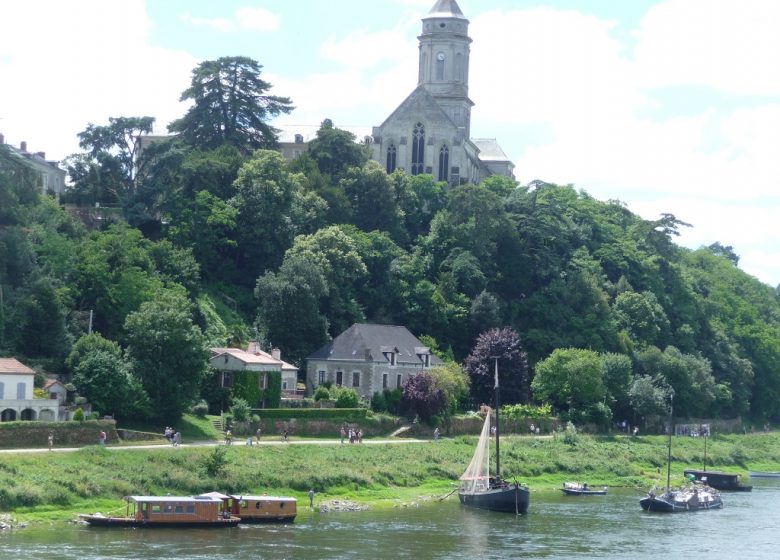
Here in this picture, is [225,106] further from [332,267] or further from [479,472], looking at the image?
[479,472]

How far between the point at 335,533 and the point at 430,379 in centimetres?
3131

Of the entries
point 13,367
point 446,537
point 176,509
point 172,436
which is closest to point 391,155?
point 172,436

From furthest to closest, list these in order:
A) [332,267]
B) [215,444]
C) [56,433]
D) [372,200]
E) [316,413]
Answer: [372,200] < [332,267] < [316,413] < [215,444] < [56,433]

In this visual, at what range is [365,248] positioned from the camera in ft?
364

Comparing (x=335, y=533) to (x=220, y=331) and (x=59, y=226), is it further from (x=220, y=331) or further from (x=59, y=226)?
(x=59, y=226)

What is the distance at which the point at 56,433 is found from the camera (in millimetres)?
70375

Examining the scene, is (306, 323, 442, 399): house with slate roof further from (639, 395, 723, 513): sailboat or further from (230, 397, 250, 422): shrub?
(639, 395, 723, 513): sailboat

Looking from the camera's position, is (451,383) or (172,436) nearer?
(172,436)

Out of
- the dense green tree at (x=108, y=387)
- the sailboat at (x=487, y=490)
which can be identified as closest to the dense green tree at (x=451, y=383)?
the sailboat at (x=487, y=490)

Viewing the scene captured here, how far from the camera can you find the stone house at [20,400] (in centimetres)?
7238

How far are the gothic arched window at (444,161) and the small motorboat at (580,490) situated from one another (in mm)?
55005

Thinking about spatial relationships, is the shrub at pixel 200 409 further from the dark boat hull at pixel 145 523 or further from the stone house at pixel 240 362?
the dark boat hull at pixel 145 523

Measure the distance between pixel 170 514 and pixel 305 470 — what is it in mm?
12986

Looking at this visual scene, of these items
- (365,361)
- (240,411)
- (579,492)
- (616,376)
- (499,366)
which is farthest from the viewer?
(616,376)
